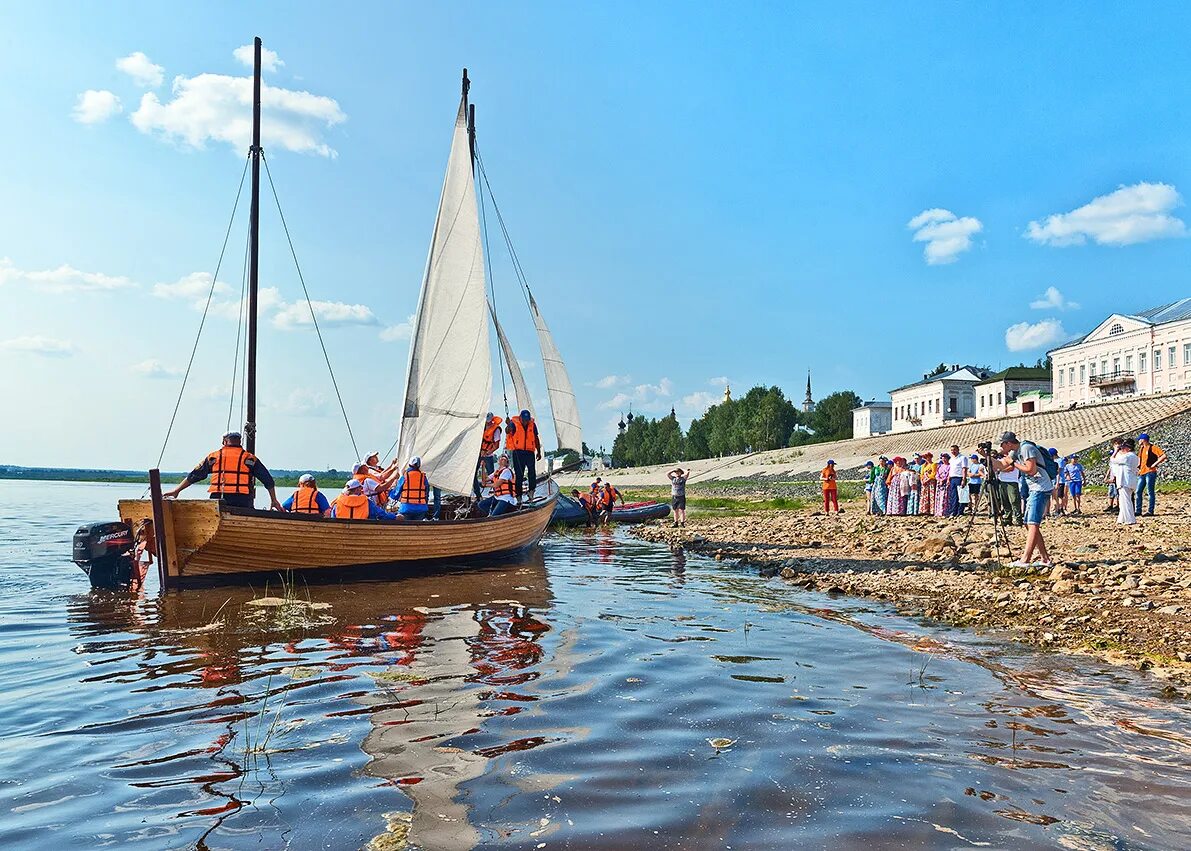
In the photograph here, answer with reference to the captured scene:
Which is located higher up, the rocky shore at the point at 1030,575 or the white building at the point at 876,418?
the white building at the point at 876,418

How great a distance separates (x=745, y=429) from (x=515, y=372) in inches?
3650

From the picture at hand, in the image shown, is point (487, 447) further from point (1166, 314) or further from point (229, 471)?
point (1166, 314)

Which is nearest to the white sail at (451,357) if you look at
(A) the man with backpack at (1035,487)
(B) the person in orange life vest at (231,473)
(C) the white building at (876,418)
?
(B) the person in orange life vest at (231,473)

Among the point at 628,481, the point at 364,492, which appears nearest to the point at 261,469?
the point at 364,492

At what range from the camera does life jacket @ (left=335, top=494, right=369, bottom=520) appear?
1527cm

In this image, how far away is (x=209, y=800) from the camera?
441cm

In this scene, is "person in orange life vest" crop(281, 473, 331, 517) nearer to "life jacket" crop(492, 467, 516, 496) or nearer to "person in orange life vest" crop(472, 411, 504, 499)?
"person in orange life vest" crop(472, 411, 504, 499)

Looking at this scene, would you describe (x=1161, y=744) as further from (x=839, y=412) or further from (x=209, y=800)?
(x=839, y=412)

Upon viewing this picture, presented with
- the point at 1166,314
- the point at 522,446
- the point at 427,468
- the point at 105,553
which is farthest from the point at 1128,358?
the point at 105,553

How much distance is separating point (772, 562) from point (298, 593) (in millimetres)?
9263

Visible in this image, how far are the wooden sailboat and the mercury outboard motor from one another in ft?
1.72

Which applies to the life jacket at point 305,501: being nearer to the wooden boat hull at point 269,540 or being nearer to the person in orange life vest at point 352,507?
the person in orange life vest at point 352,507

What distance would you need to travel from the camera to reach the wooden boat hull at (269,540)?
1279cm

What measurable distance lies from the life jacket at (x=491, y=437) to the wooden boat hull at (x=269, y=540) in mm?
4429
